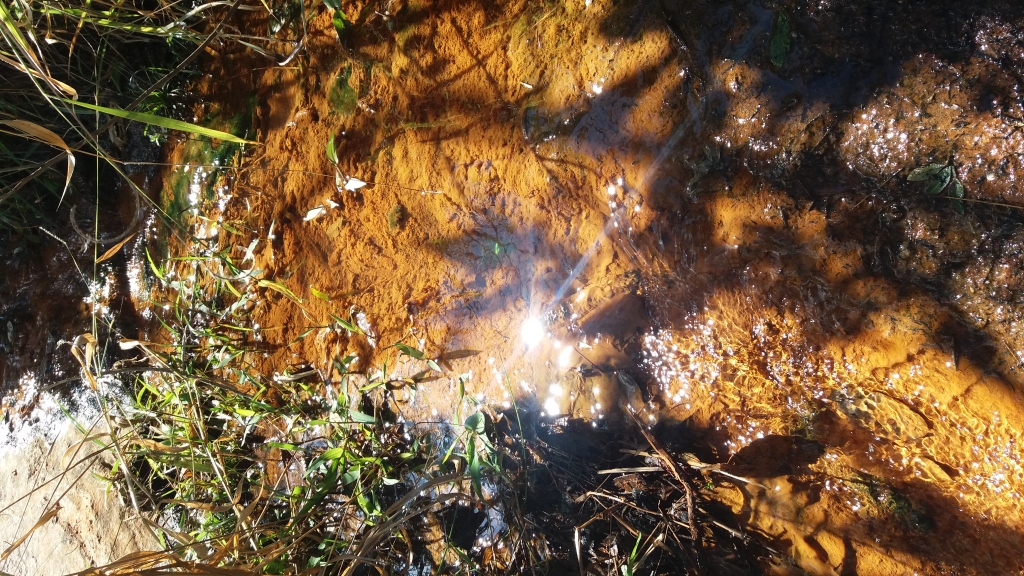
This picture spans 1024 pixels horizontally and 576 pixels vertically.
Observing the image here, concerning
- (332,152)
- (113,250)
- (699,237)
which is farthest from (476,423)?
(113,250)

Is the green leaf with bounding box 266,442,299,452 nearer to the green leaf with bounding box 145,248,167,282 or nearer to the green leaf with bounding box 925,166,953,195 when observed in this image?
A: the green leaf with bounding box 145,248,167,282

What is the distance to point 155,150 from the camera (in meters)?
2.59

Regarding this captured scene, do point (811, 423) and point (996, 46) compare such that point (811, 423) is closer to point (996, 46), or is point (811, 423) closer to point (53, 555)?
point (996, 46)

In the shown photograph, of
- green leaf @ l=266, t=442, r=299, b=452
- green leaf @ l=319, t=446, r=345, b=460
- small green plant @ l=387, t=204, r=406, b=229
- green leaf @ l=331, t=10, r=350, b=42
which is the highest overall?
green leaf @ l=331, t=10, r=350, b=42

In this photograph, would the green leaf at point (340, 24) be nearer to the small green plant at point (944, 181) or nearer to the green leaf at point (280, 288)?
the green leaf at point (280, 288)

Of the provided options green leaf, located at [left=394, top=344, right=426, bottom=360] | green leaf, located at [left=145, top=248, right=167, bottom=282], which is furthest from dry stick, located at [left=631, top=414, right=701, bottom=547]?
green leaf, located at [left=145, top=248, right=167, bottom=282]

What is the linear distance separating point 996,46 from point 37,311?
373 cm

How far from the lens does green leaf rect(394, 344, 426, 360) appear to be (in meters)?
1.97

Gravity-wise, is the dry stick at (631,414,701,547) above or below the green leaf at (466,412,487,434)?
below

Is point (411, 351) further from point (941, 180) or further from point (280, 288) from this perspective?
point (941, 180)

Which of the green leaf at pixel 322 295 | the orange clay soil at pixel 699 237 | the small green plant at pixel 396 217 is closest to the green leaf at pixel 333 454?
the orange clay soil at pixel 699 237

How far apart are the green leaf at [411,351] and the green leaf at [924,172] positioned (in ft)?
5.01

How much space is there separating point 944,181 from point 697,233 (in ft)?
1.93

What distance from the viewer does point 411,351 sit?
6.51 feet
